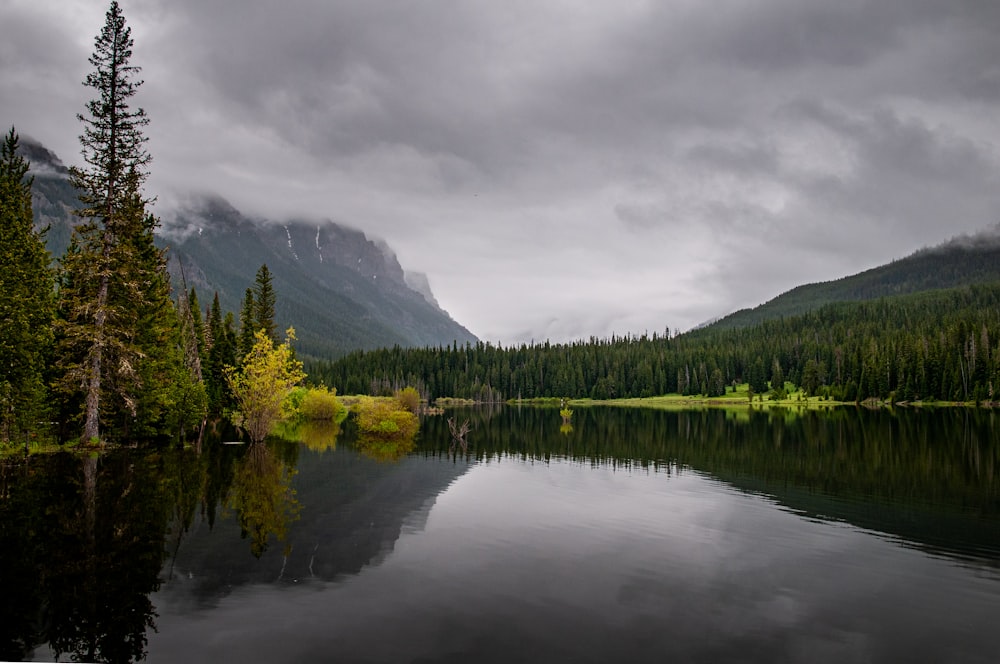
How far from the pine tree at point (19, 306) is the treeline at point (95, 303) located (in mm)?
65

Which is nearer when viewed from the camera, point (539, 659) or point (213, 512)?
point (539, 659)

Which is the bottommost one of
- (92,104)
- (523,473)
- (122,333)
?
(523,473)

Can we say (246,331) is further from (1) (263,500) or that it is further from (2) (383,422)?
(1) (263,500)

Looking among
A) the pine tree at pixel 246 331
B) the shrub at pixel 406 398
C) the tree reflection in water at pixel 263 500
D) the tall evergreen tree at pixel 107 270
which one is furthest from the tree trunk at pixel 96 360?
the shrub at pixel 406 398

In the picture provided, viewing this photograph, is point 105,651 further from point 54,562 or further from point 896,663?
point 896,663

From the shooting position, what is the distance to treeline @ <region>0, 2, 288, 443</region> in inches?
1345

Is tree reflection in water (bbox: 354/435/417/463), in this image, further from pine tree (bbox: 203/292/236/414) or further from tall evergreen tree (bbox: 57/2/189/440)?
pine tree (bbox: 203/292/236/414)

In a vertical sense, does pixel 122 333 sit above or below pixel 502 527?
above

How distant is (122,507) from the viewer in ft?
75.1

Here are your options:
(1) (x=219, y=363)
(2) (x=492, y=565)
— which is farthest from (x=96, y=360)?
(1) (x=219, y=363)

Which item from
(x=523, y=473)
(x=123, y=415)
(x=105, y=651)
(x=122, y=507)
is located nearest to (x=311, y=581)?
(x=105, y=651)

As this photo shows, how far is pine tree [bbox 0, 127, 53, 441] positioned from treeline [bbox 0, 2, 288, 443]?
0.21ft

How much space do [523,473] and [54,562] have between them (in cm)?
2659

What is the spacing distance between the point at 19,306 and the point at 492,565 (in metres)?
30.8
